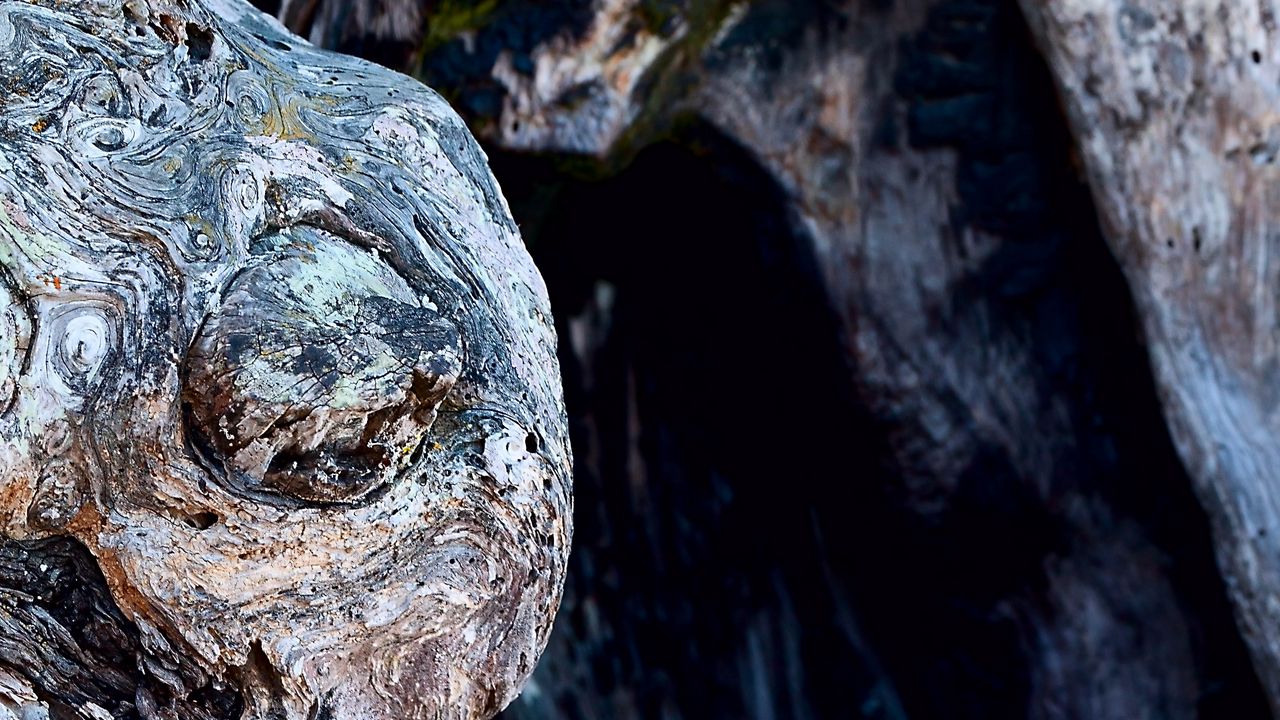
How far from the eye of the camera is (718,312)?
6.77ft

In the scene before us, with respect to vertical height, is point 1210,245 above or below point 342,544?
above

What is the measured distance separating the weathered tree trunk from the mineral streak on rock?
1039 mm

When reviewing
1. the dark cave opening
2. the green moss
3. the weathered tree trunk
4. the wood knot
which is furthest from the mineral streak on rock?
the weathered tree trunk

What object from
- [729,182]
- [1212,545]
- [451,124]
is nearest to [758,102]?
[729,182]

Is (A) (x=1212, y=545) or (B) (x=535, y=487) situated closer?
(B) (x=535, y=487)

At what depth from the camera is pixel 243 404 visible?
974 millimetres

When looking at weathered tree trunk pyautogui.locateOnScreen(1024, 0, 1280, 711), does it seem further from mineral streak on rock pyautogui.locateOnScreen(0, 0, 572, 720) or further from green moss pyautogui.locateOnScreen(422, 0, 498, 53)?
mineral streak on rock pyautogui.locateOnScreen(0, 0, 572, 720)

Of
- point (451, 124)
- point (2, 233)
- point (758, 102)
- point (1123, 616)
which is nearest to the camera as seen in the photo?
point (2, 233)

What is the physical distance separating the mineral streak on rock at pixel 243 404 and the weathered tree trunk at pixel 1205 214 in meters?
1.04

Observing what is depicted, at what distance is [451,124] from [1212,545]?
1310mm

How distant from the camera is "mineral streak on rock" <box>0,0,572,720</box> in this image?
0.97 meters

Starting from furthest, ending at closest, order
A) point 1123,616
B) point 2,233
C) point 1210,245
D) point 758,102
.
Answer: point 1123,616, point 758,102, point 1210,245, point 2,233

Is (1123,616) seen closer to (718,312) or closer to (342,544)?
(718,312)

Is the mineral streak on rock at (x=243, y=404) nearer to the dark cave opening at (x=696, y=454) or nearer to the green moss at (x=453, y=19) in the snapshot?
the green moss at (x=453, y=19)
